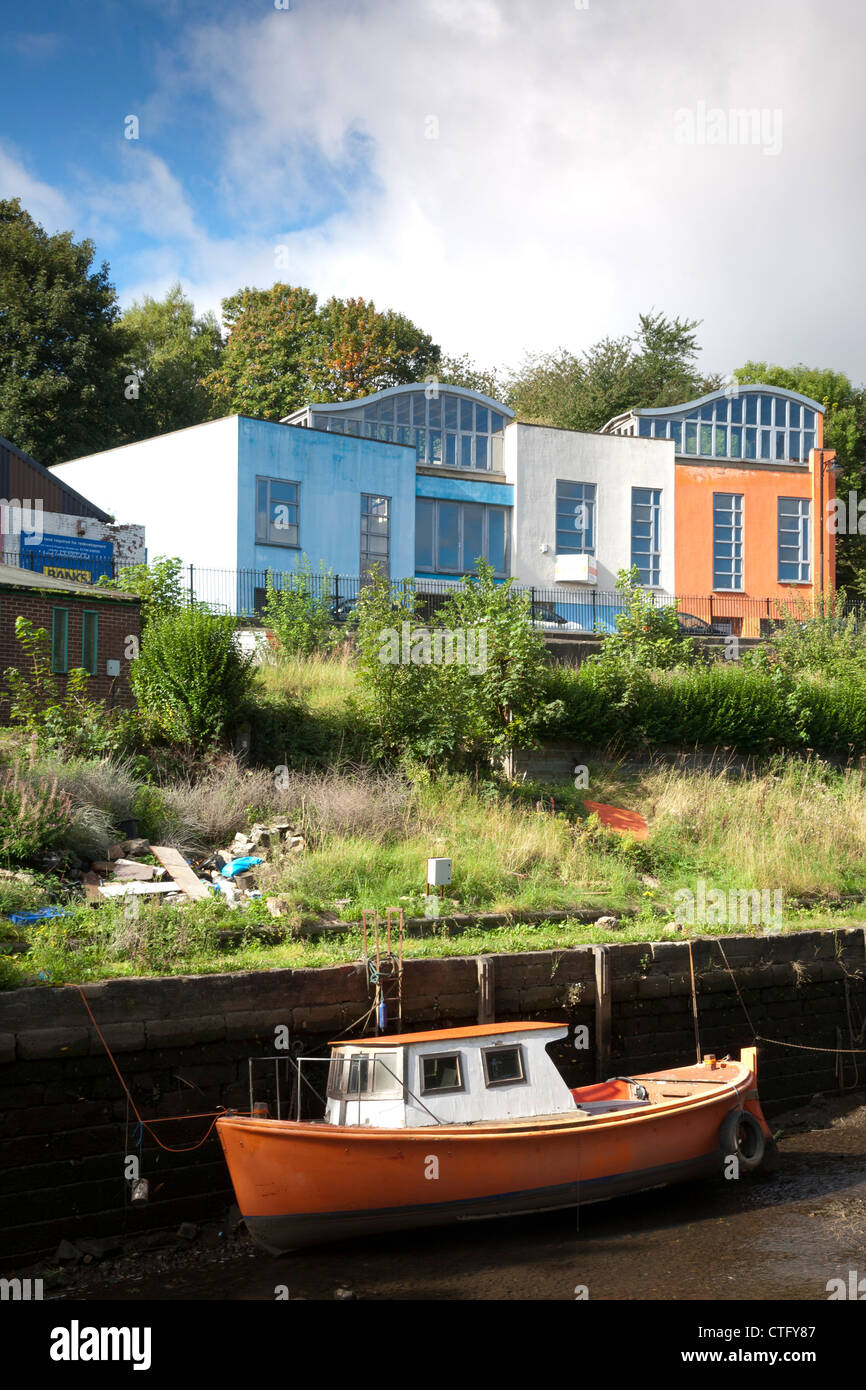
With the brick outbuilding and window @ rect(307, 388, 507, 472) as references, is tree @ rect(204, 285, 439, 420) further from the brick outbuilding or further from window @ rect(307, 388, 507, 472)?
the brick outbuilding

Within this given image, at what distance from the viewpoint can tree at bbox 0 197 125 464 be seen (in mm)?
39219

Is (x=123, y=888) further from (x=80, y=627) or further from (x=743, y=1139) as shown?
(x=743, y=1139)

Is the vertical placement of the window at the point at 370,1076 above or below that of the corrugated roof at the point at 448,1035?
below

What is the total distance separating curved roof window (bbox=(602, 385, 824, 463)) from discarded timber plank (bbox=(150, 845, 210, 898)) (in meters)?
28.2

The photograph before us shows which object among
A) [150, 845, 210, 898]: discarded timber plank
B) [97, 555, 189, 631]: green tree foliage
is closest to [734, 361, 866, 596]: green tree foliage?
[97, 555, 189, 631]: green tree foliage

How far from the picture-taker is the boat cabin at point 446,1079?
383 inches

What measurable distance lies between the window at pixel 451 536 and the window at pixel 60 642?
729 inches

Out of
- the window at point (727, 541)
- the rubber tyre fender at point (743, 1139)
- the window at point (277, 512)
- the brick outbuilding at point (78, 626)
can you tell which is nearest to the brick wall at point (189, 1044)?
the rubber tyre fender at point (743, 1139)

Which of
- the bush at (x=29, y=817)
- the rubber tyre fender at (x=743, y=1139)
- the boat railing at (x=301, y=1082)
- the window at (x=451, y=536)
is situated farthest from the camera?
the window at (x=451, y=536)

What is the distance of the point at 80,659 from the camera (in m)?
16.2

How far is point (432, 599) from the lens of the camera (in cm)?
3089

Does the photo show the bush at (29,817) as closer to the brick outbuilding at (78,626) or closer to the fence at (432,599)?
the brick outbuilding at (78,626)
